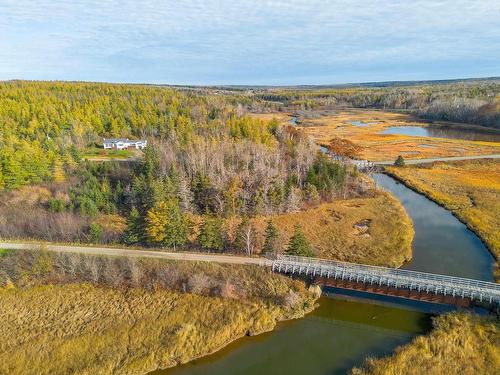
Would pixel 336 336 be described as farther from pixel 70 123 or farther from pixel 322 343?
pixel 70 123

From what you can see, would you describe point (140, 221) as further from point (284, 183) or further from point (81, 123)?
point (81, 123)

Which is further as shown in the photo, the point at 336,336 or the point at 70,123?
the point at 70,123

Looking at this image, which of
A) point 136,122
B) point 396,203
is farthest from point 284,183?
point 136,122

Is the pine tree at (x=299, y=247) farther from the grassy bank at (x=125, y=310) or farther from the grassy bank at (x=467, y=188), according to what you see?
the grassy bank at (x=467, y=188)

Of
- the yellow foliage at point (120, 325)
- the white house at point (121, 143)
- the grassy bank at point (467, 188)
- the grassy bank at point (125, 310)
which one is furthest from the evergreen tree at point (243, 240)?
the white house at point (121, 143)

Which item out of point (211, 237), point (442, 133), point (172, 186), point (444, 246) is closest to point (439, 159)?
point (444, 246)

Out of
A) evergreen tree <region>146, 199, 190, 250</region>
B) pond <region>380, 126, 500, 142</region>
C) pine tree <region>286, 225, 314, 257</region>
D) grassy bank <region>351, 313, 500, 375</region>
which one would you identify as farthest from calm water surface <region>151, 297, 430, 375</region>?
pond <region>380, 126, 500, 142</region>
